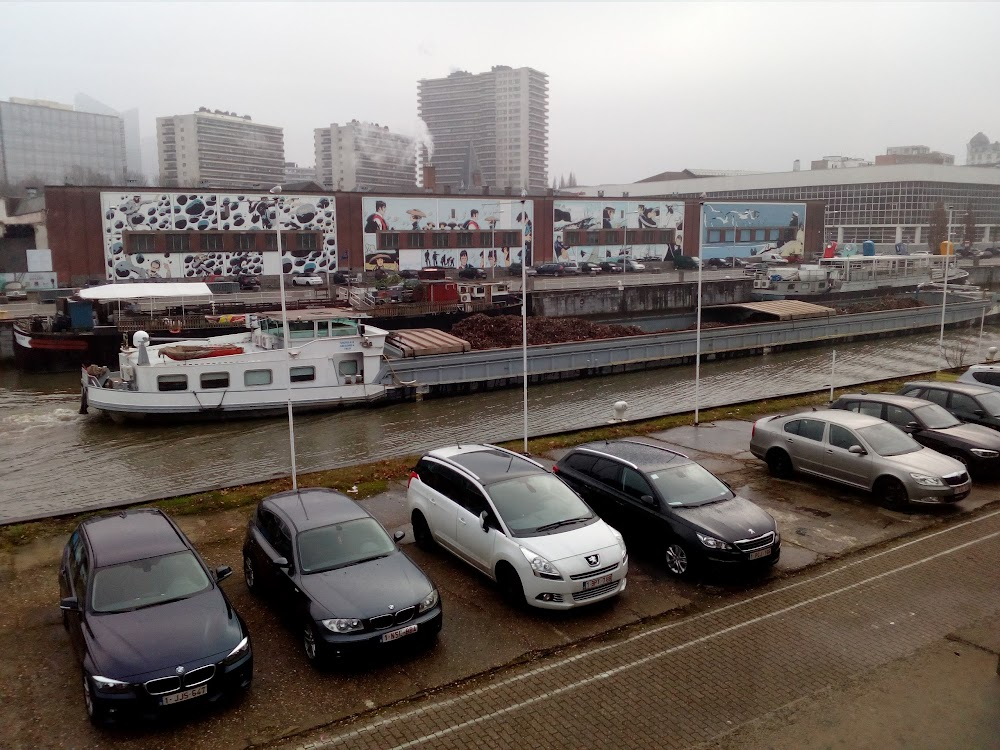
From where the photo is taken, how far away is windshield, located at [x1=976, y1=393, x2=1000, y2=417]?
50.0 ft

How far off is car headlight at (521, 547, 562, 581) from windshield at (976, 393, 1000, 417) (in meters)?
11.3

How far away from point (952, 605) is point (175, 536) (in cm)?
863

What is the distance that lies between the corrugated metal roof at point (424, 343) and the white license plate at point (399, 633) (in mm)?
24179

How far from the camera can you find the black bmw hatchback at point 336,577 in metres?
7.40

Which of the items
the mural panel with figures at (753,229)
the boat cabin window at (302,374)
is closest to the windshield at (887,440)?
the boat cabin window at (302,374)

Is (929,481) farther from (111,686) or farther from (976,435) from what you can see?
(111,686)

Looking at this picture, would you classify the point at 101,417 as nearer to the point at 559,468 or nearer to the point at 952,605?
the point at 559,468

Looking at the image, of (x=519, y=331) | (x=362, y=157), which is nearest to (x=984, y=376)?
(x=519, y=331)

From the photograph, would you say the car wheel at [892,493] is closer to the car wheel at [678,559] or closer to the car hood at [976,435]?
the car hood at [976,435]

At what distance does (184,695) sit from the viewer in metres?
6.50

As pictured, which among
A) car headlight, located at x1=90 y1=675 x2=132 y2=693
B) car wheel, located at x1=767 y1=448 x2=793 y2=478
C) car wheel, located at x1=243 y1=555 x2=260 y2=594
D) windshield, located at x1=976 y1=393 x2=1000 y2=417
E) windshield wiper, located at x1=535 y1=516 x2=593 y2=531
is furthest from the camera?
windshield, located at x1=976 y1=393 x2=1000 y2=417

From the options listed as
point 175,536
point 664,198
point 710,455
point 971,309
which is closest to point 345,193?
point 664,198

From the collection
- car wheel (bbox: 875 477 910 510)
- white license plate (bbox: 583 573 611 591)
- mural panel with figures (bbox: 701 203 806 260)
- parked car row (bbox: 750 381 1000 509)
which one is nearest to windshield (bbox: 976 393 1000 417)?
parked car row (bbox: 750 381 1000 509)

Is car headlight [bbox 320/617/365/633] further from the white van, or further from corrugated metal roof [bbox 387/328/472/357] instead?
corrugated metal roof [bbox 387/328/472/357]
